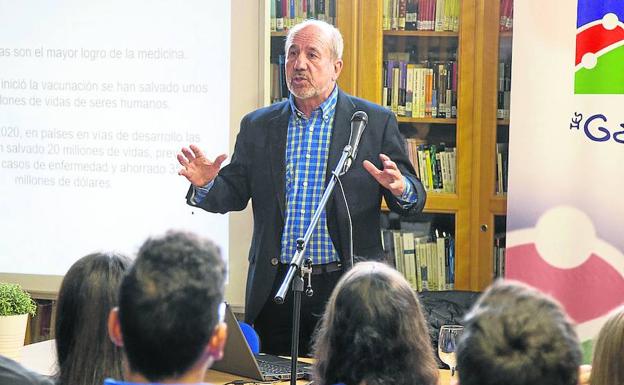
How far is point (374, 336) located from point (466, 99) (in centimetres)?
269

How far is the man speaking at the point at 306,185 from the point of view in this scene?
3.63 meters

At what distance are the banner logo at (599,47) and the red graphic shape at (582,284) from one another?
27.4 inches

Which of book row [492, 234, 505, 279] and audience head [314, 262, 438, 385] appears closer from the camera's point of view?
audience head [314, 262, 438, 385]

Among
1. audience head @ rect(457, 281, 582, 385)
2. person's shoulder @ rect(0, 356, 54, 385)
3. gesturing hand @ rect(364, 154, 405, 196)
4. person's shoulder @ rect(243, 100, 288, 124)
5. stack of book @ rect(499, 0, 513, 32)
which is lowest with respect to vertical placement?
person's shoulder @ rect(0, 356, 54, 385)

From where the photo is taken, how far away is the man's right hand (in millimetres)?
3404

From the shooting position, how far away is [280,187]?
12.1ft

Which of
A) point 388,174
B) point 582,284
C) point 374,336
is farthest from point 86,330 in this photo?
point 582,284

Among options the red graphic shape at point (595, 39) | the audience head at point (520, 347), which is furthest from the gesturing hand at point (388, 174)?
the audience head at point (520, 347)

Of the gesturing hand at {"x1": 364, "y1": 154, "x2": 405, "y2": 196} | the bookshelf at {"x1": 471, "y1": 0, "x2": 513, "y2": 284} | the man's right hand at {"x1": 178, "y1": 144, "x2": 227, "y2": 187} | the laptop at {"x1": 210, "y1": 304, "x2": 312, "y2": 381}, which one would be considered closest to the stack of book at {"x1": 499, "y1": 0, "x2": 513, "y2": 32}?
the bookshelf at {"x1": 471, "y1": 0, "x2": 513, "y2": 284}

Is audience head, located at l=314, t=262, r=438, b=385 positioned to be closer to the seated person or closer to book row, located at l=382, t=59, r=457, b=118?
the seated person

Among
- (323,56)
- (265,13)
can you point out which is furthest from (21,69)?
(323,56)

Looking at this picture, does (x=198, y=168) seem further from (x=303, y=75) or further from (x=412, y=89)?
(x=412, y=89)

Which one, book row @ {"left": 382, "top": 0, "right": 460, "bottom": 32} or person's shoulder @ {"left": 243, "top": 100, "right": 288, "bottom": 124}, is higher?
book row @ {"left": 382, "top": 0, "right": 460, "bottom": 32}

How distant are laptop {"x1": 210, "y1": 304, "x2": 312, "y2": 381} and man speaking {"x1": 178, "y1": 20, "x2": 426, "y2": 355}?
717 mm
